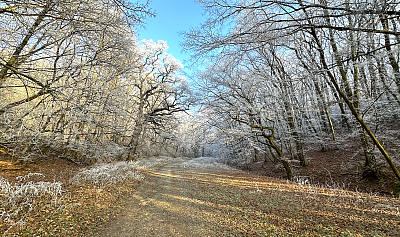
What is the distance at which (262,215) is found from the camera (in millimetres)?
3490

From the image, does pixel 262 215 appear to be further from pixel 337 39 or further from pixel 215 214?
pixel 337 39

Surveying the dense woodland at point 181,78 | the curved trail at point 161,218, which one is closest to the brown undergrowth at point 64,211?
the curved trail at point 161,218

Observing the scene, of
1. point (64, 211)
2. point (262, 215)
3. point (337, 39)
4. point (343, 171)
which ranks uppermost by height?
point (337, 39)

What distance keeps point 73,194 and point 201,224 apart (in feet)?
12.4

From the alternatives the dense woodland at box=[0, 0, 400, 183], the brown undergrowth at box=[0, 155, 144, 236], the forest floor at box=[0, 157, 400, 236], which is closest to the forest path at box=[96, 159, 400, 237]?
the forest floor at box=[0, 157, 400, 236]

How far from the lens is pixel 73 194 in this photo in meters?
4.58

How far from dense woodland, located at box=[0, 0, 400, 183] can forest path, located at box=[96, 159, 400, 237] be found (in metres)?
2.17

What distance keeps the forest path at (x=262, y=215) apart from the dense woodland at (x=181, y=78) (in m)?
2.17

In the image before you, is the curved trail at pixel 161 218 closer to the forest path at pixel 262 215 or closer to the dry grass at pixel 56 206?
the forest path at pixel 262 215

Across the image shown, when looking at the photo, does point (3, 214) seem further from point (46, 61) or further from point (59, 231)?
point (46, 61)

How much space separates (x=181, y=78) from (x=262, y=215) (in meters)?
12.4

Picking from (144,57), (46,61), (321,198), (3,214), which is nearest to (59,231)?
(3,214)

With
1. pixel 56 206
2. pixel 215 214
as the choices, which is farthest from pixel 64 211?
pixel 215 214

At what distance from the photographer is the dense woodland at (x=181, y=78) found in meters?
3.07
